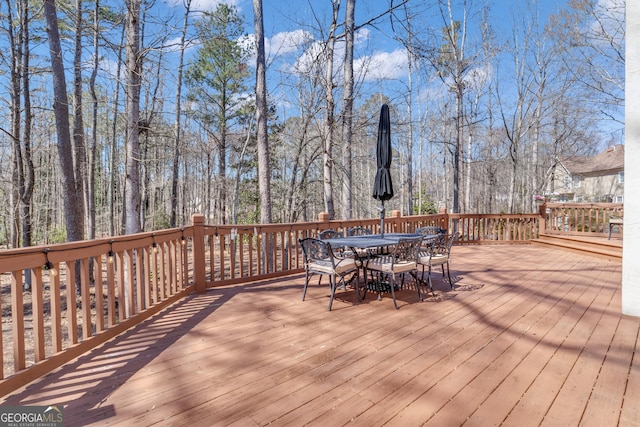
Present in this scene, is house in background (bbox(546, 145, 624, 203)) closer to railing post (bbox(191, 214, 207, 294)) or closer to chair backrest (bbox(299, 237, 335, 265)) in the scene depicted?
chair backrest (bbox(299, 237, 335, 265))

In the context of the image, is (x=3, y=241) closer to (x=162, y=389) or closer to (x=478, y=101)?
(x=162, y=389)

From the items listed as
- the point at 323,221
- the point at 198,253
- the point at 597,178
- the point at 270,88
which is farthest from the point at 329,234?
the point at 597,178

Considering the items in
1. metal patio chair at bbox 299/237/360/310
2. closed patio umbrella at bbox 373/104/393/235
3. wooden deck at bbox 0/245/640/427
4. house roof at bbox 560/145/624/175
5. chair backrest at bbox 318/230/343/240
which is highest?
house roof at bbox 560/145/624/175

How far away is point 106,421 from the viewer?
168 cm

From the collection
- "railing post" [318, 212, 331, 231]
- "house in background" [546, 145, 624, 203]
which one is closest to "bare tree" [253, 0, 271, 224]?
"railing post" [318, 212, 331, 231]

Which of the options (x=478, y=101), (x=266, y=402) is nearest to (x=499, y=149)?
(x=478, y=101)

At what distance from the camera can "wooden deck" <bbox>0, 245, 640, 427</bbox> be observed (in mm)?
1727

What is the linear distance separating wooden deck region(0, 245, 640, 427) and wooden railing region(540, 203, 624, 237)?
5.36 metres

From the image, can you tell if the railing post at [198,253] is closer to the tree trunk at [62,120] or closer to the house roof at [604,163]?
the tree trunk at [62,120]

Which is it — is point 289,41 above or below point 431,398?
above

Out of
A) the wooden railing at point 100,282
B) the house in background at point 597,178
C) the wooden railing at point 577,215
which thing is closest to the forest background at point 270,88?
the wooden railing at point 100,282

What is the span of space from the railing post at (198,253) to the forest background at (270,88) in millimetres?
1242

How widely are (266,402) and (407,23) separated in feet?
19.0

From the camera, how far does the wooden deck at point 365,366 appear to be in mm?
1727
